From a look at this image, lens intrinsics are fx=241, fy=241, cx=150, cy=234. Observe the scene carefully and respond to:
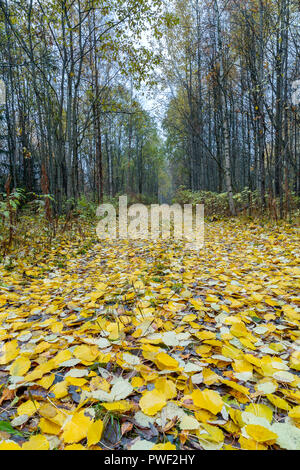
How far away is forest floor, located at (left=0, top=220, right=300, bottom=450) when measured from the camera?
70cm

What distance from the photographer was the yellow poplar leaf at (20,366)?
979 mm

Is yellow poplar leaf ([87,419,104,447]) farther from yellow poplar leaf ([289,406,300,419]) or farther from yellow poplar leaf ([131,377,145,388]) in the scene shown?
yellow poplar leaf ([289,406,300,419])

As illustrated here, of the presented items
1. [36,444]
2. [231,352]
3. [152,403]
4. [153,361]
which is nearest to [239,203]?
[231,352]

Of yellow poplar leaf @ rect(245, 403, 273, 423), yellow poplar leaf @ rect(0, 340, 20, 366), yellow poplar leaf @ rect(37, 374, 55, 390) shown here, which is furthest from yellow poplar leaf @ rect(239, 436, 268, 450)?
yellow poplar leaf @ rect(0, 340, 20, 366)

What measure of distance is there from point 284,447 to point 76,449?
542mm

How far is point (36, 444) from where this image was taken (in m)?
0.65

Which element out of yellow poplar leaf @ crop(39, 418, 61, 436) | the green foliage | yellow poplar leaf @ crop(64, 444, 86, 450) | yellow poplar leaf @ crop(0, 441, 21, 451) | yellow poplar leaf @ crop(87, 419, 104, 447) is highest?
the green foliage

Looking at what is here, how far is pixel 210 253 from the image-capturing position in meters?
3.37

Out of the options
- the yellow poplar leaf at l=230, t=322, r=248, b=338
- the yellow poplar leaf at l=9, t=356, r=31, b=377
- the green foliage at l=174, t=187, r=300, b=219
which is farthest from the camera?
the green foliage at l=174, t=187, r=300, b=219

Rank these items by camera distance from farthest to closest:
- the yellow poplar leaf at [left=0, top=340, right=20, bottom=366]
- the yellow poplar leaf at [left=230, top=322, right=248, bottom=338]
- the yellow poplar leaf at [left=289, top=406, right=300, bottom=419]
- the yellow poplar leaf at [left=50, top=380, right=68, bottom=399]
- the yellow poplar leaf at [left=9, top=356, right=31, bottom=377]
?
1. the yellow poplar leaf at [left=230, top=322, right=248, bottom=338]
2. the yellow poplar leaf at [left=0, top=340, right=20, bottom=366]
3. the yellow poplar leaf at [left=9, top=356, right=31, bottom=377]
4. the yellow poplar leaf at [left=50, top=380, right=68, bottom=399]
5. the yellow poplar leaf at [left=289, top=406, right=300, bottom=419]

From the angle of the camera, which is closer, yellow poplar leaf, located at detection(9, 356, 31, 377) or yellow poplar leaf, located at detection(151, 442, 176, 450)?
yellow poplar leaf, located at detection(151, 442, 176, 450)

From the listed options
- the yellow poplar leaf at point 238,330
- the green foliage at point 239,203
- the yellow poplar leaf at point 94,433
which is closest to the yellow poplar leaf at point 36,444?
the yellow poplar leaf at point 94,433

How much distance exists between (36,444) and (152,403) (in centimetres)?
34

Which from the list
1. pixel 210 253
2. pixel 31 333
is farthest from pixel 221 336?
pixel 210 253
